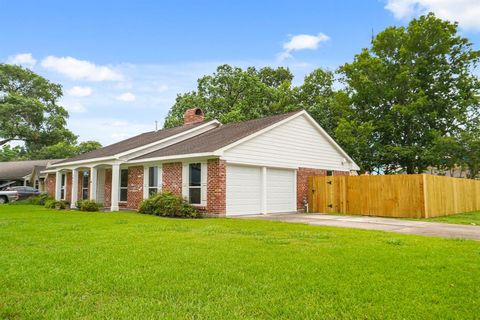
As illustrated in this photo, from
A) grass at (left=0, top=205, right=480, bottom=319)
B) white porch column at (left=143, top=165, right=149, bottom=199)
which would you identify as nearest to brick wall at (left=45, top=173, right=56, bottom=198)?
white porch column at (left=143, top=165, right=149, bottom=199)

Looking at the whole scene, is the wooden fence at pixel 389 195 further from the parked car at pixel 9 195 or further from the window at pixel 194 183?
the parked car at pixel 9 195

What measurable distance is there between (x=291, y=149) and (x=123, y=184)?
8.78 metres

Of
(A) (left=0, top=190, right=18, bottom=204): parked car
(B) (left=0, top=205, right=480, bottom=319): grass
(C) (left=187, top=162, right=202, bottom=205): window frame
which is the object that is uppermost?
(C) (left=187, top=162, right=202, bottom=205): window frame

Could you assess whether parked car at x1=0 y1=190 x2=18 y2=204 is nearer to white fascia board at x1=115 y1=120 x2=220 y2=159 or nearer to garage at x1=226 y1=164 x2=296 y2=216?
white fascia board at x1=115 y1=120 x2=220 y2=159

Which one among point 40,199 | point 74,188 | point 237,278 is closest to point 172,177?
point 74,188

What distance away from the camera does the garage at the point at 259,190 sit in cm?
1516

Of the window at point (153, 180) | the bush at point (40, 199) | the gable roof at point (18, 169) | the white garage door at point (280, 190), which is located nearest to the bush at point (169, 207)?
the window at point (153, 180)

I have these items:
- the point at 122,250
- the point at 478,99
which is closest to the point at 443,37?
the point at 478,99

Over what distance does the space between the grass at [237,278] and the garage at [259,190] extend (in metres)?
6.81

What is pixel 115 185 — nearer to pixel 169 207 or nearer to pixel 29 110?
pixel 169 207

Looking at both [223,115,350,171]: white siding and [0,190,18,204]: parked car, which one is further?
[0,190,18,204]: parked car

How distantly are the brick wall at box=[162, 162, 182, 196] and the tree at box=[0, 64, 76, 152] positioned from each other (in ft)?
94.7

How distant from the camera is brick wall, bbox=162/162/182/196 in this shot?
52.7ft

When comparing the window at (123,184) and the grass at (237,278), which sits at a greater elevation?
the window at (123,184)
